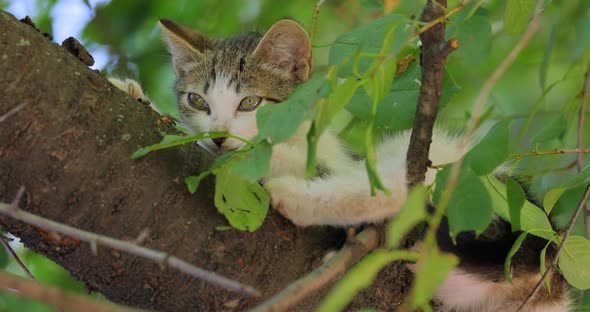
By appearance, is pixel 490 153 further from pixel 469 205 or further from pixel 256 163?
pixel 256 163

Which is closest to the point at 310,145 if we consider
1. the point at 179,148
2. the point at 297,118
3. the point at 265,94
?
the point at 297,118

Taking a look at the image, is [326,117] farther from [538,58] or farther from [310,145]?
[538,58]

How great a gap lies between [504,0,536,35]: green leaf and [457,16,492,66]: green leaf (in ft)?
0.65

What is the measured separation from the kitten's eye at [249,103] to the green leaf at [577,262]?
3.44ft

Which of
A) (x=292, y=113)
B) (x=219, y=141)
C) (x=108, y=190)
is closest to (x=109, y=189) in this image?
(x=108, y=190)

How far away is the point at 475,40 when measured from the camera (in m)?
1.05

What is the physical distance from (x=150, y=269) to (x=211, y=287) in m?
0.12

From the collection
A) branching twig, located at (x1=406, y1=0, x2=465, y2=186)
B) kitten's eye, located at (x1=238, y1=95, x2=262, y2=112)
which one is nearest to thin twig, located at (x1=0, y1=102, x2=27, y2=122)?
branching twig, located at (x1=406, y1=0, x2=465, y2=186)

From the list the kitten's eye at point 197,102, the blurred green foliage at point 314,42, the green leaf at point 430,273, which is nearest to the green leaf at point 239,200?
the green leaf at point 430,273

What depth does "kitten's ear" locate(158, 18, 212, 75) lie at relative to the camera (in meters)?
2.22

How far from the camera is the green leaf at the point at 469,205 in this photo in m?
0.93

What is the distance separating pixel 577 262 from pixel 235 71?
3.99 feet

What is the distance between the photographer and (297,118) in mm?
925

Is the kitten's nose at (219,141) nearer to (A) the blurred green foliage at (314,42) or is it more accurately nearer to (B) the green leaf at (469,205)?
(A) the blurred green foliage at (314,42)
